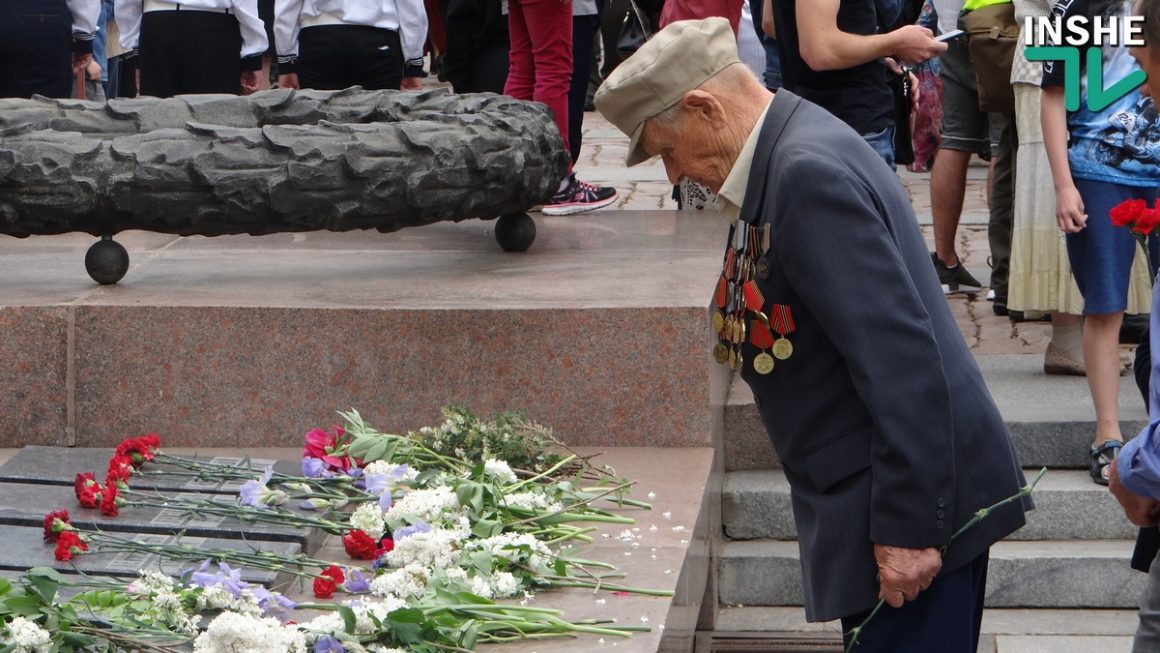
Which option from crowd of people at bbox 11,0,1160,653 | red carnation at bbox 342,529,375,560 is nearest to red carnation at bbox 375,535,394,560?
red carnation at bbox 342,529,375,560

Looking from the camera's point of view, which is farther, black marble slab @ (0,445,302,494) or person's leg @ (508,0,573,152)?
person's leg @ (508,0,573,152)

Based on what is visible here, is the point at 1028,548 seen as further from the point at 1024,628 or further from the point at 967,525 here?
the point at 967,525

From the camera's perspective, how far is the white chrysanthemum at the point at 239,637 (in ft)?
8.63

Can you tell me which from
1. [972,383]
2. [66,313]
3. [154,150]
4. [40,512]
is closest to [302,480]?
[40,512]

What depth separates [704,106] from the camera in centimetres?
263

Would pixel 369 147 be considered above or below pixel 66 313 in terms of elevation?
above

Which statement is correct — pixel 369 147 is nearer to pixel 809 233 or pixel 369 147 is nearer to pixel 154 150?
pixel 154 150

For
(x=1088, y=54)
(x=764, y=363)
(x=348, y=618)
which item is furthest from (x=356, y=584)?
(x=1088, y=54)

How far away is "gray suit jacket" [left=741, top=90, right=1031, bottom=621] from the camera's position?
Result: 2451mm

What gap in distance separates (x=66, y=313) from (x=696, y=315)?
1.77m

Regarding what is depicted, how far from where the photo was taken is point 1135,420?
5.21 m

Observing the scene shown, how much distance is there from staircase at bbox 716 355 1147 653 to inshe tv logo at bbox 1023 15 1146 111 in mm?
1055

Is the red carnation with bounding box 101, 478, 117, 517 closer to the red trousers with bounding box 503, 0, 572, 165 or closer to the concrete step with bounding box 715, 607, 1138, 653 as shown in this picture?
the concrete step with bounding box 715, 607, 1138, 653

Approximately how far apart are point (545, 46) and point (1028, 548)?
254 centimetres
